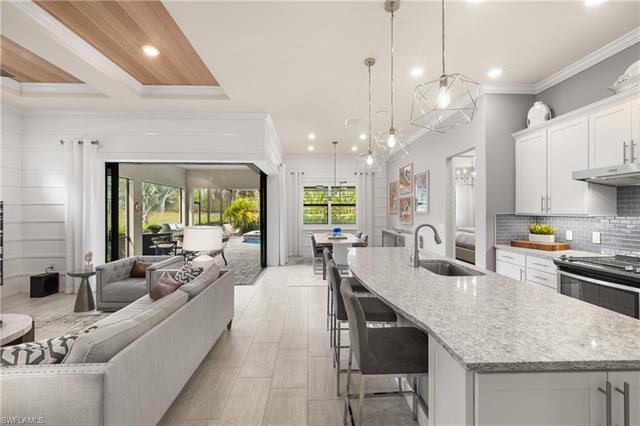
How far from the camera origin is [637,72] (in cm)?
259

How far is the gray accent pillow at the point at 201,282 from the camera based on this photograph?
2.54 m

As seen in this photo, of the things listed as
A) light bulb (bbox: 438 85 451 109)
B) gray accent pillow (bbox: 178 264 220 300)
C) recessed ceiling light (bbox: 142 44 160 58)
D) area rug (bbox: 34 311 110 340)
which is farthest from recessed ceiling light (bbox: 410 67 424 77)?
area rug (bbox: 34 311 110 340)

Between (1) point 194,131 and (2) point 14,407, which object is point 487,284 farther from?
(1) point 194,131

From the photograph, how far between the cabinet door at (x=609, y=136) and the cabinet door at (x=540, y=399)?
262cm

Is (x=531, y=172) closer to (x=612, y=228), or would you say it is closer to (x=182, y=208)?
(x=612, y=228)

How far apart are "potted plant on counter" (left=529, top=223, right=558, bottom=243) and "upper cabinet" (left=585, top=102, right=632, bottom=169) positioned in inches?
35.9

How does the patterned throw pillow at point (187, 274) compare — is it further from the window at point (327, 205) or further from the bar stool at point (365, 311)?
the window at point (327, 205)

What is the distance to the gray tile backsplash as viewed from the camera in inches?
114

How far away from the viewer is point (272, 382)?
2453 mm

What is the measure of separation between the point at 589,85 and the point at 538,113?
50cm

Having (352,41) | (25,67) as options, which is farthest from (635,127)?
(25,67)

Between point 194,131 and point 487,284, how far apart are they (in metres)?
4.68

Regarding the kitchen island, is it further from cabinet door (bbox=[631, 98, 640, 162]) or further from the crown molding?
the crown molding

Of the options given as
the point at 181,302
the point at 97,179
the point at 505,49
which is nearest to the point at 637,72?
the point at 505,49
